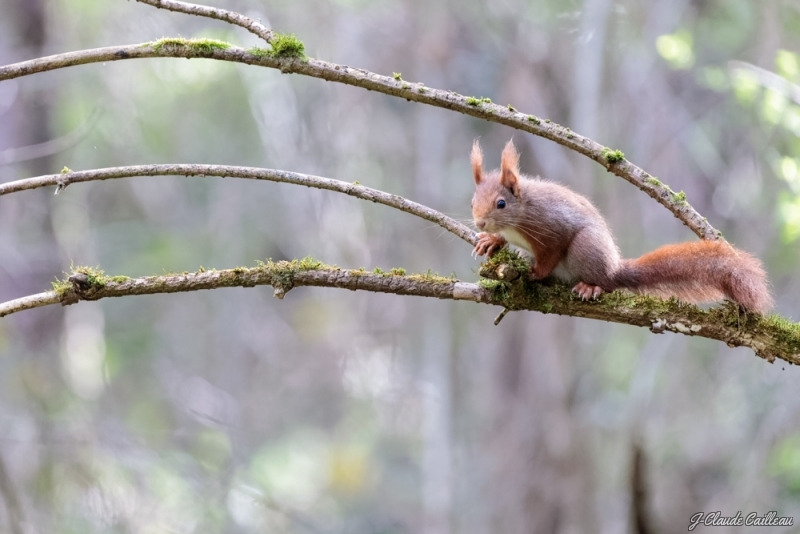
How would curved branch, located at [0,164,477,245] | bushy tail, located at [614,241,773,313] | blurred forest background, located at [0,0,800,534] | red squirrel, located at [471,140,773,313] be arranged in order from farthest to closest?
blurred forest background, located at [0,0,800,534] < red squirrel, located at [471,140,773,313] < bushy tail, located at [614,241,773,313] < curved branch, located at [0,164,477,245]

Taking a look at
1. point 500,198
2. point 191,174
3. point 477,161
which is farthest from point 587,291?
point 191,174

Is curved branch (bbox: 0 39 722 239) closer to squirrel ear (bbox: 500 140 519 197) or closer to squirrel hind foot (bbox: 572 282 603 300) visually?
squirrel hind foot (bbox: 572 282 603 300)

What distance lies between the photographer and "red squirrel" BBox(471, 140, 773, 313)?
3.22 meters

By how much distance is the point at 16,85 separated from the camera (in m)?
9.70

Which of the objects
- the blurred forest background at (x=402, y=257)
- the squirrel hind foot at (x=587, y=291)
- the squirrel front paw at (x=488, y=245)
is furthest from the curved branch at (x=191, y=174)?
the blurred forest background at (x=402, y=257)

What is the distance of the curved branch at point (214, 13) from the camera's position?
2830 mm

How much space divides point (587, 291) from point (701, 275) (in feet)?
1.65

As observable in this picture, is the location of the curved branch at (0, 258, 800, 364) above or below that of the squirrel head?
below

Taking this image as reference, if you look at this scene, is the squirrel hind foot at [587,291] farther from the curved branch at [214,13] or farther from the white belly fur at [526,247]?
the curved branch at [214,13]

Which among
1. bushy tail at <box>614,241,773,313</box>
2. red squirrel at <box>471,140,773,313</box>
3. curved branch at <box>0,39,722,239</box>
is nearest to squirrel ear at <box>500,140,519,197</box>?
red squirrel at <box>471,140,773,313</box>

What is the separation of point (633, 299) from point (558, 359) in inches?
266

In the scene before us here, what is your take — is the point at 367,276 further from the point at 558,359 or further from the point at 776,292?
the point at 776,292

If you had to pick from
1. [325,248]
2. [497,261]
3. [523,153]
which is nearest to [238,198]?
[325,248]

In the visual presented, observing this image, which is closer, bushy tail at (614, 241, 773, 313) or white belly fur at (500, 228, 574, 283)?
bushy tail at (614, 241, 773, 313)
